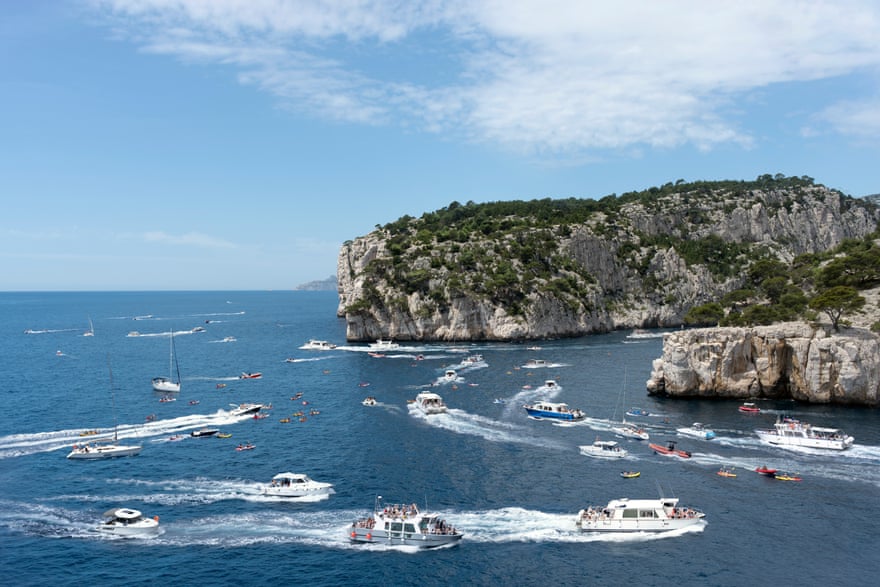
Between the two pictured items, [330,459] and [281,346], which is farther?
[281,346]

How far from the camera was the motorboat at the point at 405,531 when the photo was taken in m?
46.7

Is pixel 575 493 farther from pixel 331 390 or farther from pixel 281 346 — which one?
pixel 281 346

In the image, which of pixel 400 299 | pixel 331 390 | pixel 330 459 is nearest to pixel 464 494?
pixel 330 459

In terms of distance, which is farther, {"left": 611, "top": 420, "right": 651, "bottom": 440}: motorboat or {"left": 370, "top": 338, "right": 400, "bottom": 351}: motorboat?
{"left": 370, "top": 338, "right": 400, "bottom": 351}: motorboat

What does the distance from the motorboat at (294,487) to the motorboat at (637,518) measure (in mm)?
22387

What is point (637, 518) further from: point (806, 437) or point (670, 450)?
point (806, 437)

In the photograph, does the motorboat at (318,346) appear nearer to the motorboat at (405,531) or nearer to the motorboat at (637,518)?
the motorboat at (405,531)

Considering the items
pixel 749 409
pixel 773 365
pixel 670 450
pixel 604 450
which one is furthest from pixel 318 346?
pixel 670 450

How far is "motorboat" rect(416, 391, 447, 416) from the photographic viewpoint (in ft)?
277

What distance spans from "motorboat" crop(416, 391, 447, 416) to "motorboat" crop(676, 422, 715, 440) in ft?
98.6

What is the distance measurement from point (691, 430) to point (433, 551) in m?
41.6

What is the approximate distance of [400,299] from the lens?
6516 inches

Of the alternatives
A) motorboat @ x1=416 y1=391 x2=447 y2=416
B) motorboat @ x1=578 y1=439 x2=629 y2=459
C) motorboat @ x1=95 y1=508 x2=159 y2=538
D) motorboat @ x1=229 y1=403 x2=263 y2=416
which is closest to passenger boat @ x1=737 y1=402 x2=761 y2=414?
motorboat @ x1=578 y1=439 x2=629 y2=459

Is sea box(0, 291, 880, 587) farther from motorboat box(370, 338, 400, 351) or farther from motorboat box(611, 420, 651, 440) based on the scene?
motorboat box(370, 338, 400, 351)
